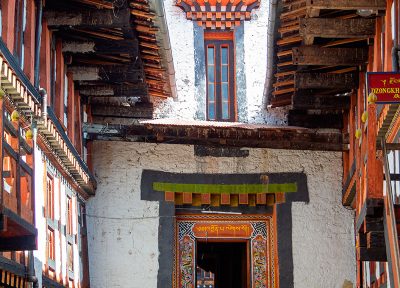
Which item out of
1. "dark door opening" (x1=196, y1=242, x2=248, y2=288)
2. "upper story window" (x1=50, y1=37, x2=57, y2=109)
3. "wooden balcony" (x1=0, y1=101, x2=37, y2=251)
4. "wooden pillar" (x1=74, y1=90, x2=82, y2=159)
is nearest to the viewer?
"wooden balcony" (x1=0, y1=101, x2=37, y2=251)

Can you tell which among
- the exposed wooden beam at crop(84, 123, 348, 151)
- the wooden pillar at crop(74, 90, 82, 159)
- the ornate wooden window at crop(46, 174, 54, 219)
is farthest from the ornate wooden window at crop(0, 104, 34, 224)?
the exposed wooden beam at crop(84, 123, 348, 151)

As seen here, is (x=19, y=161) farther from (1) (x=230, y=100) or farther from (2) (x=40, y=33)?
(1) (x=230, y=100)

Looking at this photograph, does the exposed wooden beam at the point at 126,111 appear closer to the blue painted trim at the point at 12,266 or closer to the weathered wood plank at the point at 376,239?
the blue painted trim at the point at 12,266

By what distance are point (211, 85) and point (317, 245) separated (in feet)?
10.7

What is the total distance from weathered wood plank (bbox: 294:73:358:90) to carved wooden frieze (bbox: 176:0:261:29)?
12.5ft

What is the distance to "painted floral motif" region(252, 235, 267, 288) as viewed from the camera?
1625 cm

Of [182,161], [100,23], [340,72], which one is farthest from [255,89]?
[100,23]

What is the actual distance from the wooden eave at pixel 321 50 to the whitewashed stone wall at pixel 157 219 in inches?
41.5

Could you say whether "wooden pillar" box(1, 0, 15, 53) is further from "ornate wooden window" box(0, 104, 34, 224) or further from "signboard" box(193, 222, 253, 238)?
"signboard" box(193, 222, 253, 238)

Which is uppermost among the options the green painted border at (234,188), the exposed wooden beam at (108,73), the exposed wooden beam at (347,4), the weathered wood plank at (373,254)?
the exposed wooden beam at (347,4)

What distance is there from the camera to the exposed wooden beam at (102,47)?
44.8 feet

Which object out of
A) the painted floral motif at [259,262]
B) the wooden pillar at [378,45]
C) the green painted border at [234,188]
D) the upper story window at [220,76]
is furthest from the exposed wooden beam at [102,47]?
the painted floral motif at [259,262]

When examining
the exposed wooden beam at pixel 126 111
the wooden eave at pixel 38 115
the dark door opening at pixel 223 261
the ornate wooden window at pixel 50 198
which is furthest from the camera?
the dark door opening at pixel 223 261

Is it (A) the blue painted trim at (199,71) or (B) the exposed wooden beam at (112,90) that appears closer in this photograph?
(B) the exposed wooden beam at (112,90)
